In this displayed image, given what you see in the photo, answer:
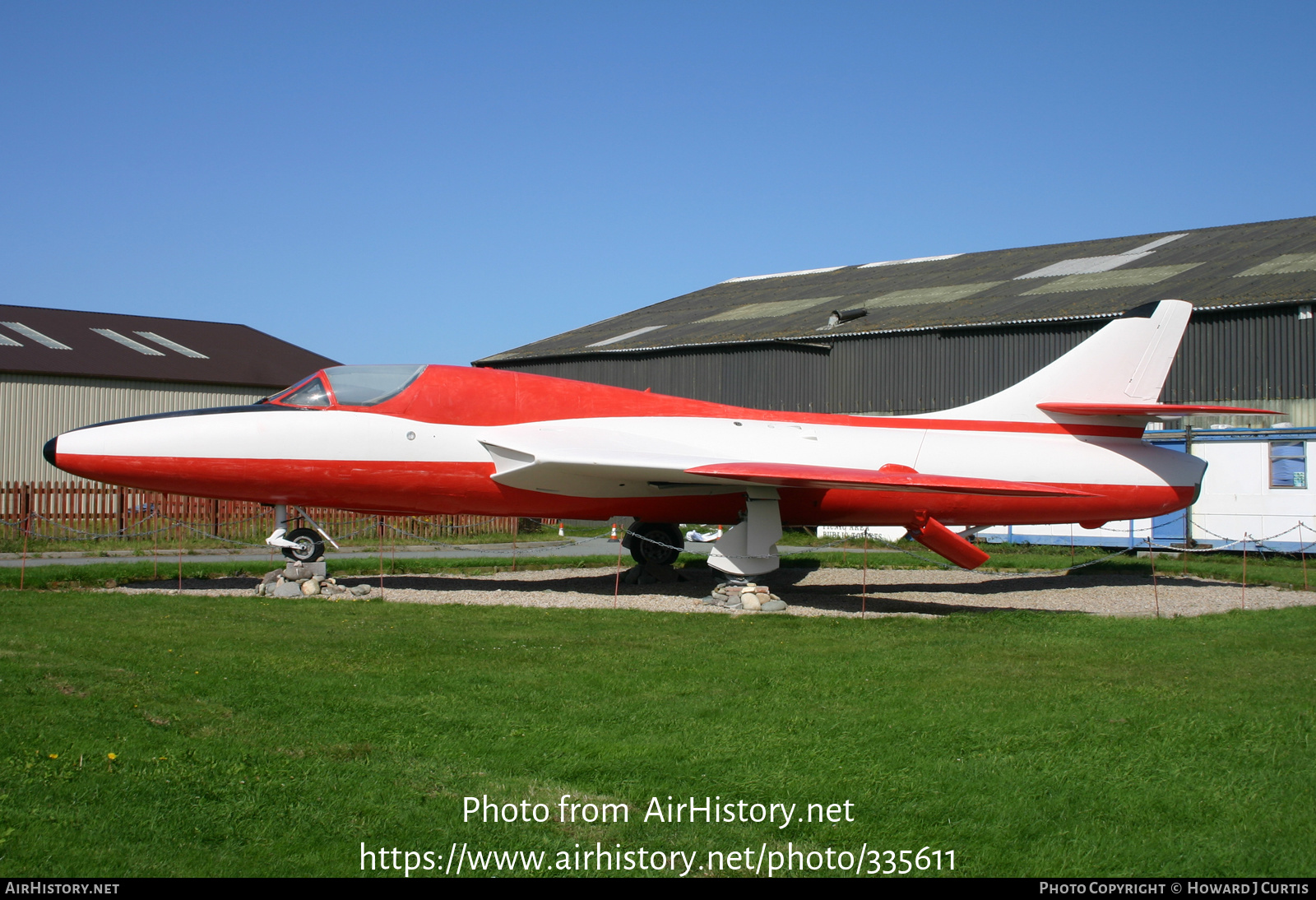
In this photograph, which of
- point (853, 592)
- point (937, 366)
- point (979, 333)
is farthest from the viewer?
point (937, 366)

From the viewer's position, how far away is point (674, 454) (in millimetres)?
14500

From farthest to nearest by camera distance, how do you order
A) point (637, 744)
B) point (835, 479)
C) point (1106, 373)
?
point (1106, 373) < point (835, 479) < point (637, 744)

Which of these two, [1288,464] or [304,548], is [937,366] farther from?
[304,548]

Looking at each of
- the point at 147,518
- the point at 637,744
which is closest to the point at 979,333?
the point at 147,518

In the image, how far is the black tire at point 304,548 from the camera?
1480 cm

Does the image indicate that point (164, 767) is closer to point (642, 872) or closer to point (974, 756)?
point (642, 872)

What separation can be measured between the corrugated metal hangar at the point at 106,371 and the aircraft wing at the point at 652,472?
23167mm

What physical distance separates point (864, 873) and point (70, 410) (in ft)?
109

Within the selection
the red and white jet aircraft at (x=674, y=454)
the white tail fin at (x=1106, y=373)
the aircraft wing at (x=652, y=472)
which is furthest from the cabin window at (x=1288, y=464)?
the aircraft wing at (x=652, y=472)

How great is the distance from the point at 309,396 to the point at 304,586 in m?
2.68

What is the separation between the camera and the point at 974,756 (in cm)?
622

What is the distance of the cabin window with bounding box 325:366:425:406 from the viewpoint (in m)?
14.0

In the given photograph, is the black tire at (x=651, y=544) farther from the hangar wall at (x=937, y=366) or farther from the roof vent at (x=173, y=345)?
the roof vent at (x=173, y=345)
